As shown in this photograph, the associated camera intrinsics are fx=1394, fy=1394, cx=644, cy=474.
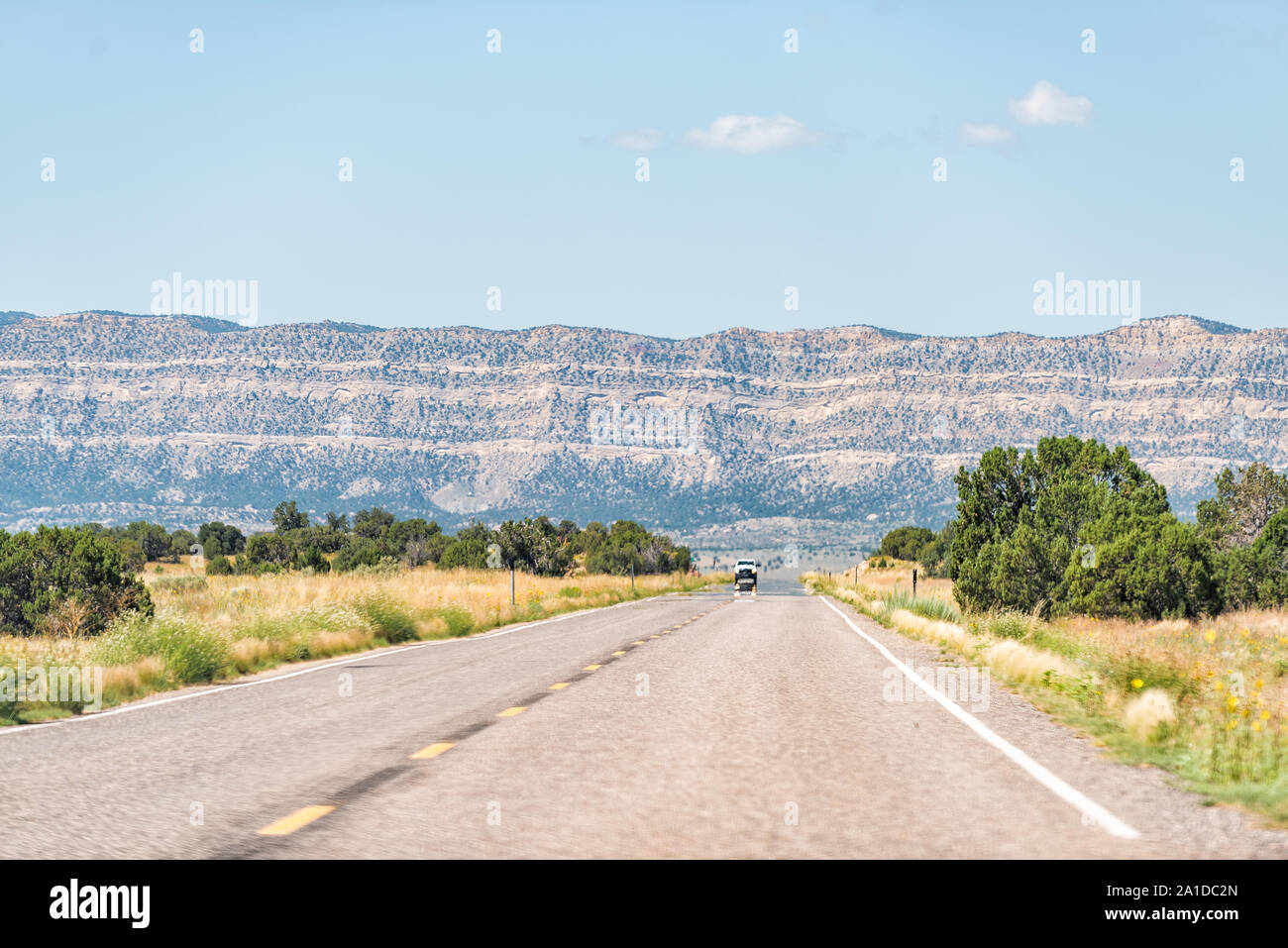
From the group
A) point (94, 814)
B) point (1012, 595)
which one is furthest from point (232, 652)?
point (1012, 595)

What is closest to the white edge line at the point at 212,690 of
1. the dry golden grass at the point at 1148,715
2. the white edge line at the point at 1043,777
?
the white edge line at the point at 1043,777

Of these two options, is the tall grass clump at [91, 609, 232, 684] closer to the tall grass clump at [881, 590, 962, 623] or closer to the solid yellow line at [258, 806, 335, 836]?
the solid yellow line at [258, 806, 335, 836]

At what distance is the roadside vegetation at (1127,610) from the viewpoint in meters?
10.9

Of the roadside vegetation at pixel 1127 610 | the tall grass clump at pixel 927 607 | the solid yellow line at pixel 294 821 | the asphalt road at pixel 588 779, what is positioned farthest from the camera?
the tall grass clump at pixel 927 607

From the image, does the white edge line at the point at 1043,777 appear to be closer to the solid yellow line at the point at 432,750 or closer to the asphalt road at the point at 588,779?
the asphalt road at the point at 588,779

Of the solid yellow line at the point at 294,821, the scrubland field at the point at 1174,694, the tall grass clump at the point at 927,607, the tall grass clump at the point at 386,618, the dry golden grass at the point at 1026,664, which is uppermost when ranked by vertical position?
the solid yellow line at the point at 294,821

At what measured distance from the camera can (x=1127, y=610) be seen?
1203 inches

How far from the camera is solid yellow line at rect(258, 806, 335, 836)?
7.44 m

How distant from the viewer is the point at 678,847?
6941 millimetres

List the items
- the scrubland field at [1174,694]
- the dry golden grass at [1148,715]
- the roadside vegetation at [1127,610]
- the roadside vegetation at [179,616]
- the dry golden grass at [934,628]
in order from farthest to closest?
the dry golden grass at [934,628] < the roadside vegetation at [179,616] < the dry golden grass at [1148,715] < the roadside vegetation at [1127,610] < the scrubland field at [1174,694]

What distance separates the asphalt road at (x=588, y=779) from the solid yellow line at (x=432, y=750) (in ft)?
0.16

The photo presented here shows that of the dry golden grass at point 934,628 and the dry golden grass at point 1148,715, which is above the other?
Answer: the dry golden grass at point 1148,715
